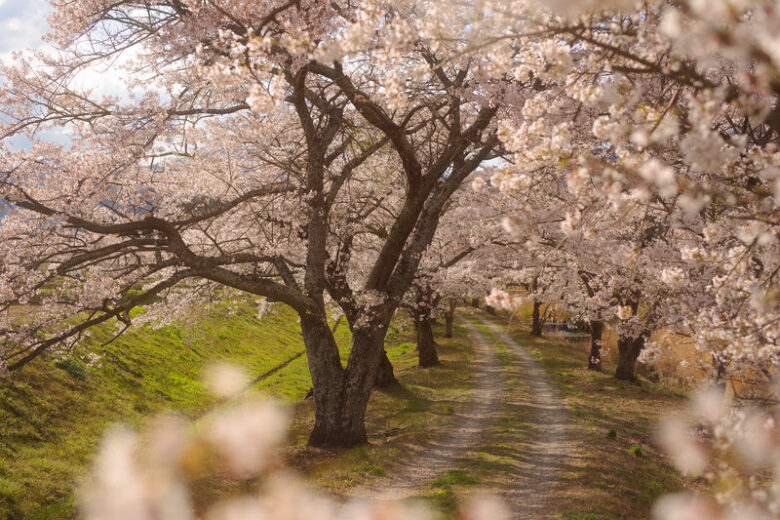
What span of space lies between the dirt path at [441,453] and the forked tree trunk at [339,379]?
1.75m

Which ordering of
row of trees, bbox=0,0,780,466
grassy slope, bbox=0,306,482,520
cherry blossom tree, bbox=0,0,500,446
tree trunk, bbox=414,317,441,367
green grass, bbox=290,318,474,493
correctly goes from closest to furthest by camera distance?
row of trees, bbox=0,0,780,466, cherry blossom tree, bbox=0,0,500,446, green grass, bbox=290,318,474,493, grassy slope, bbox=0,306,482,520, tree trunk, bbox=414,317,441,367

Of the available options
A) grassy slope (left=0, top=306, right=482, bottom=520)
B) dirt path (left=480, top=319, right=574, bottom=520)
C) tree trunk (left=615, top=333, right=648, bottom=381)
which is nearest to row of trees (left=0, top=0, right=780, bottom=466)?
grassy slope (left=0, top=306, right=482, bottom=520)

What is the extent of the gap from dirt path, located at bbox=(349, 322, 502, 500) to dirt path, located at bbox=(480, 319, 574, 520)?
1354 mm

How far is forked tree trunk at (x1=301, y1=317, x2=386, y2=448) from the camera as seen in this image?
1223 centimetres

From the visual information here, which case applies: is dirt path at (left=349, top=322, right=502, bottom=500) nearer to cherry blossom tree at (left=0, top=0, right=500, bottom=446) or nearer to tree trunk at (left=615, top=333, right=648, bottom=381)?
cherry blossom tree at (left=0, top=0, right=500, bottom=446)

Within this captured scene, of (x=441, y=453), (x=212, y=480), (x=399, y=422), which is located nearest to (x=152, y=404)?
(x=212, y=480)

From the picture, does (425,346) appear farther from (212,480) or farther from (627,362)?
A: (212,480)

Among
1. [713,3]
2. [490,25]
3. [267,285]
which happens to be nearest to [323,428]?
[267,285]

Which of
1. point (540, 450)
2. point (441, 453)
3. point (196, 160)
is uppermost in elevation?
point (196, 160)

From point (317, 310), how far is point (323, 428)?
10.4 ft

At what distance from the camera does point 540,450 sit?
41.6 ft

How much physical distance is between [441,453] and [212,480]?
5793mm

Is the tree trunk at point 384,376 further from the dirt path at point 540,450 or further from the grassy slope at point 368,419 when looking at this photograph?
Answer: the dirt path at point 540,450

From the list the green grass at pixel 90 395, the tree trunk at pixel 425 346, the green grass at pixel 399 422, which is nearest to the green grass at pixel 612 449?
the green grass at pixel 399 422
